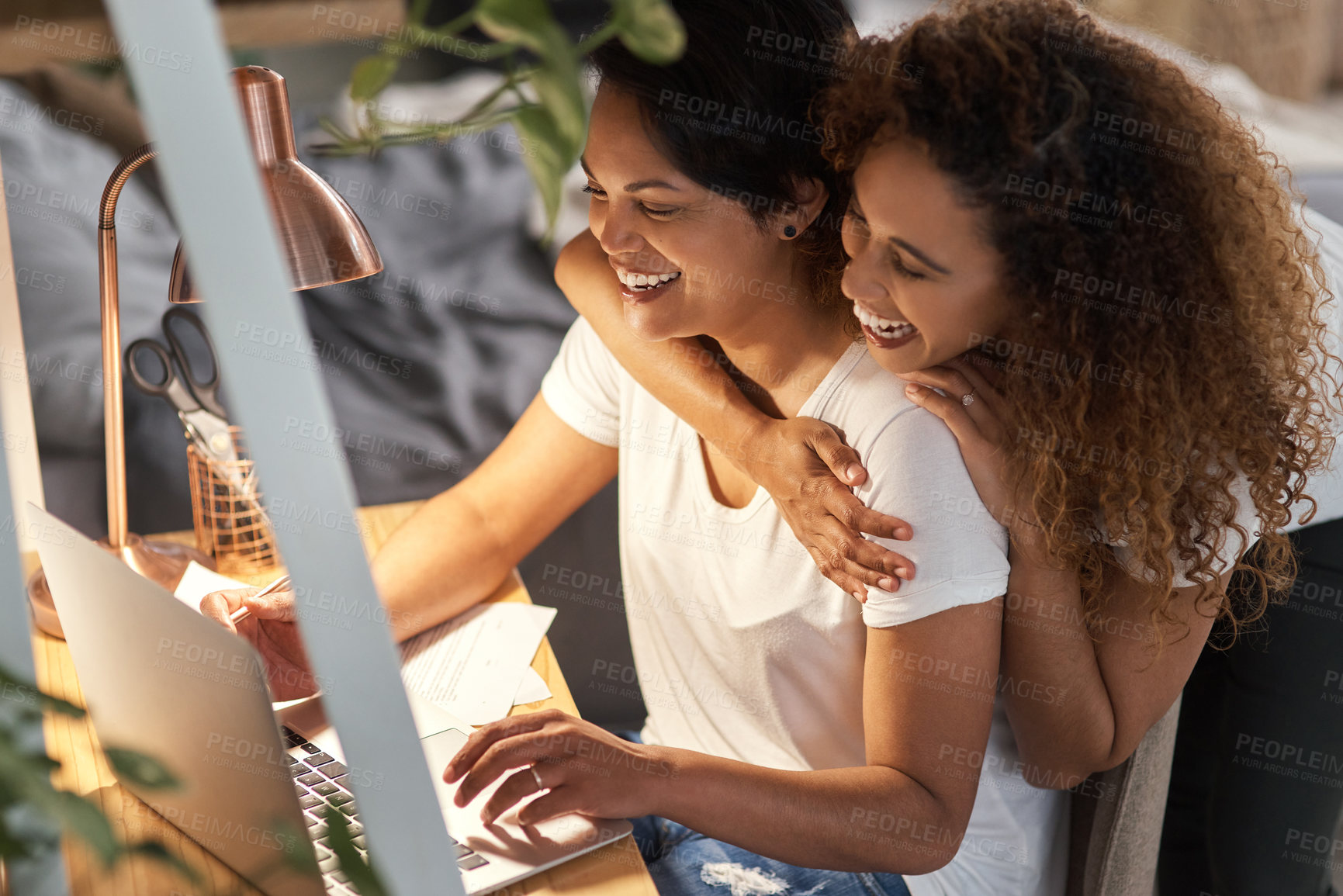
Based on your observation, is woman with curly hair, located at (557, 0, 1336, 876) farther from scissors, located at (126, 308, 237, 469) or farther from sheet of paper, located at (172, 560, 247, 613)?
scissors, located at (126, 308, 237, 469)

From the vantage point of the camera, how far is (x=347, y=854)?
0.40m

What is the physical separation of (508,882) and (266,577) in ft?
1.86

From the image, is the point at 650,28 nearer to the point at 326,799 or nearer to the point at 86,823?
the point at 86,823

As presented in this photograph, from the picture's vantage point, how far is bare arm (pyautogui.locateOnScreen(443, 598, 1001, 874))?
84cm

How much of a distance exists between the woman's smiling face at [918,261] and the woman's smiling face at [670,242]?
133 millimetres

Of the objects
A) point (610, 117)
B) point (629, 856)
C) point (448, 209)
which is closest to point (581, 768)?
point (629, 856)

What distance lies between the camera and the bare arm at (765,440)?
892 mm

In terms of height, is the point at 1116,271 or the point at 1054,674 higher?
the point at 1116,271

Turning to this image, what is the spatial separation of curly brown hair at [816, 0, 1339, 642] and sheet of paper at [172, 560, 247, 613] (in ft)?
2.41

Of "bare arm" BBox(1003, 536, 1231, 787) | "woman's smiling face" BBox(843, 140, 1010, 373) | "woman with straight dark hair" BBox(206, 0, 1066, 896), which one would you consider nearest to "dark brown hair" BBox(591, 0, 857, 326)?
"woman with straight dark hair" BBox(206, 0, 1066, 896)

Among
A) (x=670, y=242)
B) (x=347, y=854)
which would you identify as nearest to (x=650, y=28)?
(x=347, y=854)

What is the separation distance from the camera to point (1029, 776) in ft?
3.35

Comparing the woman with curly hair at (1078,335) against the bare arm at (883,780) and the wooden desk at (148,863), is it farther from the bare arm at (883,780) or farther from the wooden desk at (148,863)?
the wooden desk at (148,863)

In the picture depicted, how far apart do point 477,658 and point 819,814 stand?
1.25 ft
